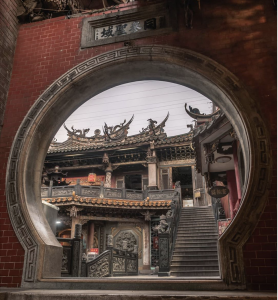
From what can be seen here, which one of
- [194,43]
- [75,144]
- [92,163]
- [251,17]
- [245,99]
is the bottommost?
[245,99]

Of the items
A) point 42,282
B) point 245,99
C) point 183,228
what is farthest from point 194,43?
point 183,228

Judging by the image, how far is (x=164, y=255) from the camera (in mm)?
7637

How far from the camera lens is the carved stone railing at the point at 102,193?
1369 centimetres

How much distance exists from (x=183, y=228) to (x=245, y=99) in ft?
23.8

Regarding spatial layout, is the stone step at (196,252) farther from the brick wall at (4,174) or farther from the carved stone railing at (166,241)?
the brick wall at (4,174)

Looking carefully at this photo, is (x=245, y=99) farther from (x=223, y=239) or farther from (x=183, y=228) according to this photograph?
(x=183, y=228)

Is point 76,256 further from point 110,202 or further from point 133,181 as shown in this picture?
point 133,181

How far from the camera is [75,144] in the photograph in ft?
56.1

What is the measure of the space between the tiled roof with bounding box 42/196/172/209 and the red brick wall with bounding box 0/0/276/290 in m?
9.86

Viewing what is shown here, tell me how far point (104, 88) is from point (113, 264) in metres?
→ 5.89

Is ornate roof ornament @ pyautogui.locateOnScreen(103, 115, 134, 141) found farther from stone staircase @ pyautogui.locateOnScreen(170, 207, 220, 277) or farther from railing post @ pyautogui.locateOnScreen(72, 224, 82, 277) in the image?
railing post @ pyautogui.locateOnScreen(72, 224, 82, 277)

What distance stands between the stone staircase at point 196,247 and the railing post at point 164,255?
18 cm

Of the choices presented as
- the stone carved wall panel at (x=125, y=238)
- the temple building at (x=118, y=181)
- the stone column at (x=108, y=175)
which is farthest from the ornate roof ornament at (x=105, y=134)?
the stone carved wall panel at (x=125, y=238)

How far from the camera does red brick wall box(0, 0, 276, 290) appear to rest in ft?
9.02
